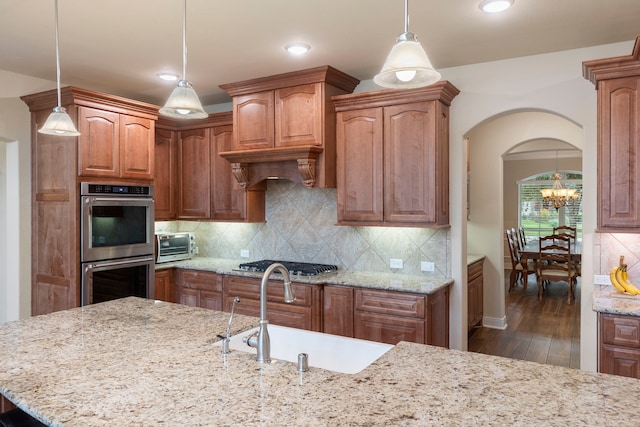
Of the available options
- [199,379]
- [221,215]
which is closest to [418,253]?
[221,215]

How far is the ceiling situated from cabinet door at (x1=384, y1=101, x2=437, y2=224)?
466 mm

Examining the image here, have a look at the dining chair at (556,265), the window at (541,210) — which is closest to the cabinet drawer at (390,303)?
the dining chair at (556,265)

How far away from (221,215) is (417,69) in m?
3.54

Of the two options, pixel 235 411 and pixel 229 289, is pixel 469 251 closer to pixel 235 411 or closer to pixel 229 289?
pixel 229 289

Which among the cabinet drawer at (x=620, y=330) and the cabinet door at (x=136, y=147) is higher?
the cabinet door at (x=136, y=147)

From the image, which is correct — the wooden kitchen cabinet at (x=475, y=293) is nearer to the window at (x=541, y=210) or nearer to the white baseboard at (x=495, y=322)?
the white baseboard at (x=495, y=322)

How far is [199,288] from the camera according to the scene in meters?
4.52

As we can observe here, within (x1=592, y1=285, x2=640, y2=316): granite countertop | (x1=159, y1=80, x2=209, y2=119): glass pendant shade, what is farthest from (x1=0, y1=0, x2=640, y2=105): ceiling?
(x1=592, y1=285, x2=640, y2=316): granite countertop

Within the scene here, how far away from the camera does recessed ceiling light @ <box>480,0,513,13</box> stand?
2543 millimetres

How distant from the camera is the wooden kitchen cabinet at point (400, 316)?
339 centimetres

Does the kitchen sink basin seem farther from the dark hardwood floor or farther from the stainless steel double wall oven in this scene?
the dark hardwood floor

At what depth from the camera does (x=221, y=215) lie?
477cm

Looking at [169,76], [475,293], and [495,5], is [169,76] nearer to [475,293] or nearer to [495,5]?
[495,5]

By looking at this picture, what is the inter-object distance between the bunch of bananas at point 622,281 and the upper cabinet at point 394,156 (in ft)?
Result: 3.94
